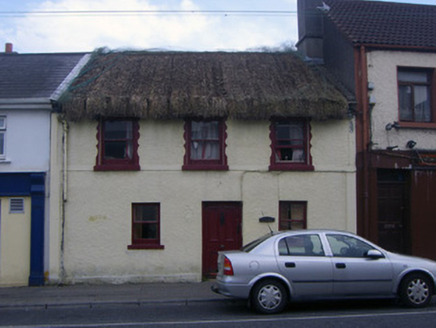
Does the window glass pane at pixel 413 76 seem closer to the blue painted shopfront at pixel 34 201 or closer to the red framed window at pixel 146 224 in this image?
the red framed window at pixel 146 224

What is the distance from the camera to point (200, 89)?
1295 centimetres

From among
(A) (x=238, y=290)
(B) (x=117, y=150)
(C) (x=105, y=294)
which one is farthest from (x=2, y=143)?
(A) (x=238, y=290)

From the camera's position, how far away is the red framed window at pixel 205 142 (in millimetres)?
12680

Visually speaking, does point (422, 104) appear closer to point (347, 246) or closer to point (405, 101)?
point (405, 101)

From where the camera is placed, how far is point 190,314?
8.88 meters

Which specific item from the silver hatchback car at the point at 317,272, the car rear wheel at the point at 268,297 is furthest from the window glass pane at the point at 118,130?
the car rear wheel at the point at 268,297

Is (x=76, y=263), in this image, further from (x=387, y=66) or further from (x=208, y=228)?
(x=387, y=66)

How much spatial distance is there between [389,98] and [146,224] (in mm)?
7411

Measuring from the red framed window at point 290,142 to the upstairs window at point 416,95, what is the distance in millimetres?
2869

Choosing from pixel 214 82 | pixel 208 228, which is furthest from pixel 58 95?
pixel 208 228

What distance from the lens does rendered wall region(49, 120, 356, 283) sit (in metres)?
12.3

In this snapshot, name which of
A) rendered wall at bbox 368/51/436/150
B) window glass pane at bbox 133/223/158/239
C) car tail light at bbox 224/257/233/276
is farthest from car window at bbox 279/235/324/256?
rendered wall at bbox 368/51/436/150

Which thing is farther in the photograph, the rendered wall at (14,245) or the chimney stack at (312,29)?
the chimney stack at (312,29)

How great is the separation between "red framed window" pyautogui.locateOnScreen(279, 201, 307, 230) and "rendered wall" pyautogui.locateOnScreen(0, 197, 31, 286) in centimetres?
656
